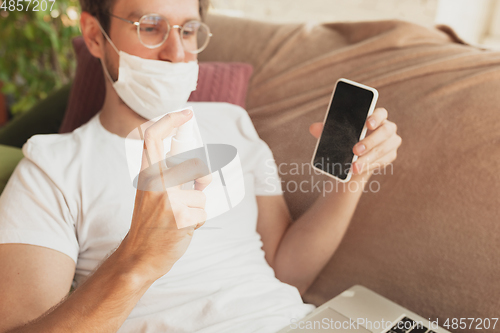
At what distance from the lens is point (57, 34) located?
52.5 inches

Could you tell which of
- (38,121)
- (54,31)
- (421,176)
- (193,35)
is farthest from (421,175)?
(54,31)

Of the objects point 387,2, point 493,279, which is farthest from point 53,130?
point 387,2

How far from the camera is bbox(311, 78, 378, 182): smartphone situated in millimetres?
489

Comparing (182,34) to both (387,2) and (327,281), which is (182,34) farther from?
(387,2)

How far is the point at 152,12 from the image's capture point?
19.8 inches

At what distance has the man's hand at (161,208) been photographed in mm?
361

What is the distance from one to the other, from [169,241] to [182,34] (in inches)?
10.4

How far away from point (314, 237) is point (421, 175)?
212 mm

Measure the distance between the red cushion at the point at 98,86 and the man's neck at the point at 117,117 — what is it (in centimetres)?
16

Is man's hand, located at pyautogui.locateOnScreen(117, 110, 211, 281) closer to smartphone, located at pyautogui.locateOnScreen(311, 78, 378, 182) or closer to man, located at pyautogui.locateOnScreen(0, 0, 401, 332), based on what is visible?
man, located at pyautogui.locateOnScreen(0, 0, 401, 332)

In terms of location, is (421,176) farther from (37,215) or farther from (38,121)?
(38,121)

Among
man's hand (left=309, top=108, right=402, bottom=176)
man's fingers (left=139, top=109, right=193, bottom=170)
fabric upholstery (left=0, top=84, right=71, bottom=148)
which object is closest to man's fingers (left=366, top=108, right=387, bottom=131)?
man's hand (left=309, top=108, right=402, bottom=176)

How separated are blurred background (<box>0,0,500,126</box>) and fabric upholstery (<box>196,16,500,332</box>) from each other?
0.18m

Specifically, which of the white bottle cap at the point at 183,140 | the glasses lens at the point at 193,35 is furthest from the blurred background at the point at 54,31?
the white bottle cap at the point at 183,140
